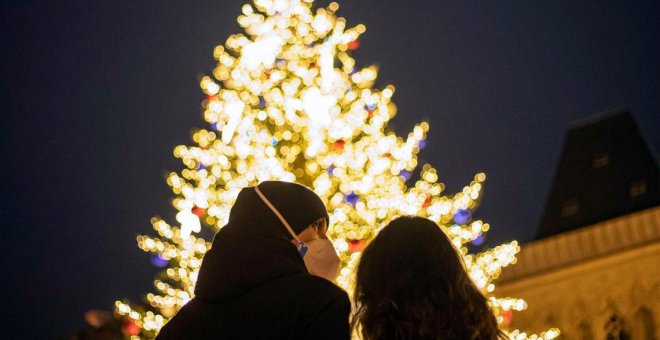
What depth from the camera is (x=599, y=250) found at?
22641mm

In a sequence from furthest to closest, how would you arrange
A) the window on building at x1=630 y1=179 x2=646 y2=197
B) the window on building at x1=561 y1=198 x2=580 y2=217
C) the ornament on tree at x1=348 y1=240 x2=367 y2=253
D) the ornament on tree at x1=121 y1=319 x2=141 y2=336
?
1. the window on building at x1=561 y1=198 x2=580 y2=217
2. the window on building at x1=630 y1=179 x2=646 y2=197
3. the ornament on tree at x1=121 y1=319 x2=141 y2=336
4. the ornament on tree at x1=348 y1=240 x2=367 y2=253

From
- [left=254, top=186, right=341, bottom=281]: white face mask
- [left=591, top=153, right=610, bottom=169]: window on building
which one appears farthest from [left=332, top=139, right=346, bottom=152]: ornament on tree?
[left=591, top=153, right=610, bottom=169]: window on building

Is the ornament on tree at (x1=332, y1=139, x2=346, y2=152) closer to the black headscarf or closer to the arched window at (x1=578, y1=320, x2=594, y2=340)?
the black headscarf

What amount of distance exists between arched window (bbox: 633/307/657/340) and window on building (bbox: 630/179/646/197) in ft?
11.8

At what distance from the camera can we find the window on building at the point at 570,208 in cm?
2566

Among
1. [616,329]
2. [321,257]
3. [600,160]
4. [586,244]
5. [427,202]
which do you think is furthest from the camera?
[600,160]

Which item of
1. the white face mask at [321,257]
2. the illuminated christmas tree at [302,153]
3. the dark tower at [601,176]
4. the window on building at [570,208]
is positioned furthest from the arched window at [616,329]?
the white face mask at [321,257]

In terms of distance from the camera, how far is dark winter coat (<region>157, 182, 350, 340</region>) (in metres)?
2.56

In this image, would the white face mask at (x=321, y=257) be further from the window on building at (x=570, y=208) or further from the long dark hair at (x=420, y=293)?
the window on building at (x=570, y=208)

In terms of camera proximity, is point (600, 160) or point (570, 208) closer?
point (570, 208)

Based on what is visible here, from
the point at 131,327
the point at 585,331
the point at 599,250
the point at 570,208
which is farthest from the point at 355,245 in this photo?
the point at 570,208

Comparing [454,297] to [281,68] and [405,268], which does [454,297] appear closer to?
[405,268]

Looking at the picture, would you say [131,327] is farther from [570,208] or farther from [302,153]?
[570,208]

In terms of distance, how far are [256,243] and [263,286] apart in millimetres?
159
